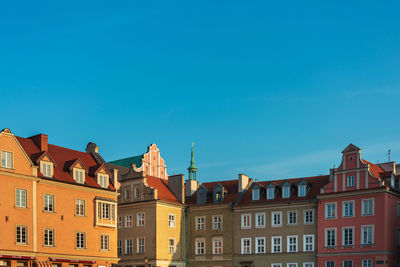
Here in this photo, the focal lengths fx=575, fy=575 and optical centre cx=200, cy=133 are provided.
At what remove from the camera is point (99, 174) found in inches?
2468

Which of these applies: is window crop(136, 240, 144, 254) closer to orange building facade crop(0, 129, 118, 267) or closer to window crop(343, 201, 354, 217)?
orange building facade crop(0, 129, 118, 267)

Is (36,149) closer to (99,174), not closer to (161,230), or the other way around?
(99,174)

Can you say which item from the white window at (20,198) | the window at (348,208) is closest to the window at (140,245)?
the white window at (20,198)

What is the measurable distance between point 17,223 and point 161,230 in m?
24.5

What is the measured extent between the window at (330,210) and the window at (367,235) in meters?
3.96

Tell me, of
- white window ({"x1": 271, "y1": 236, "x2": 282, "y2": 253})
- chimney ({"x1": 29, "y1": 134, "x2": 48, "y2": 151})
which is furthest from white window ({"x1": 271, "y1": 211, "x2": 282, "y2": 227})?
chimney ({"x1": 29, "y1": 134, "x2": 48, "y2": 151})

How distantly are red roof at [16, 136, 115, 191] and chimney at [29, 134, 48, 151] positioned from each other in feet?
1.06

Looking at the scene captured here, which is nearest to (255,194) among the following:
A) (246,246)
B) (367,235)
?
(246,246)

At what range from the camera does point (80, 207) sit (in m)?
59.2

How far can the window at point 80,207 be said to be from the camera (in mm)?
58812

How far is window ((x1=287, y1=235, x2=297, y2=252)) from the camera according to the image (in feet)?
229

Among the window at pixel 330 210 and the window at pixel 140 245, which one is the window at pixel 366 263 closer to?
the window at pixel 330 210

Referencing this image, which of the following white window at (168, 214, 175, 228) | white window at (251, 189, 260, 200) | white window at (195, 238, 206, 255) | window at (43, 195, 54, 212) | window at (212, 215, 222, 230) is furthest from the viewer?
white window at (195, 238, 206, 255)

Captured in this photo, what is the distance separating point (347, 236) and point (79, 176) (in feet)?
101
